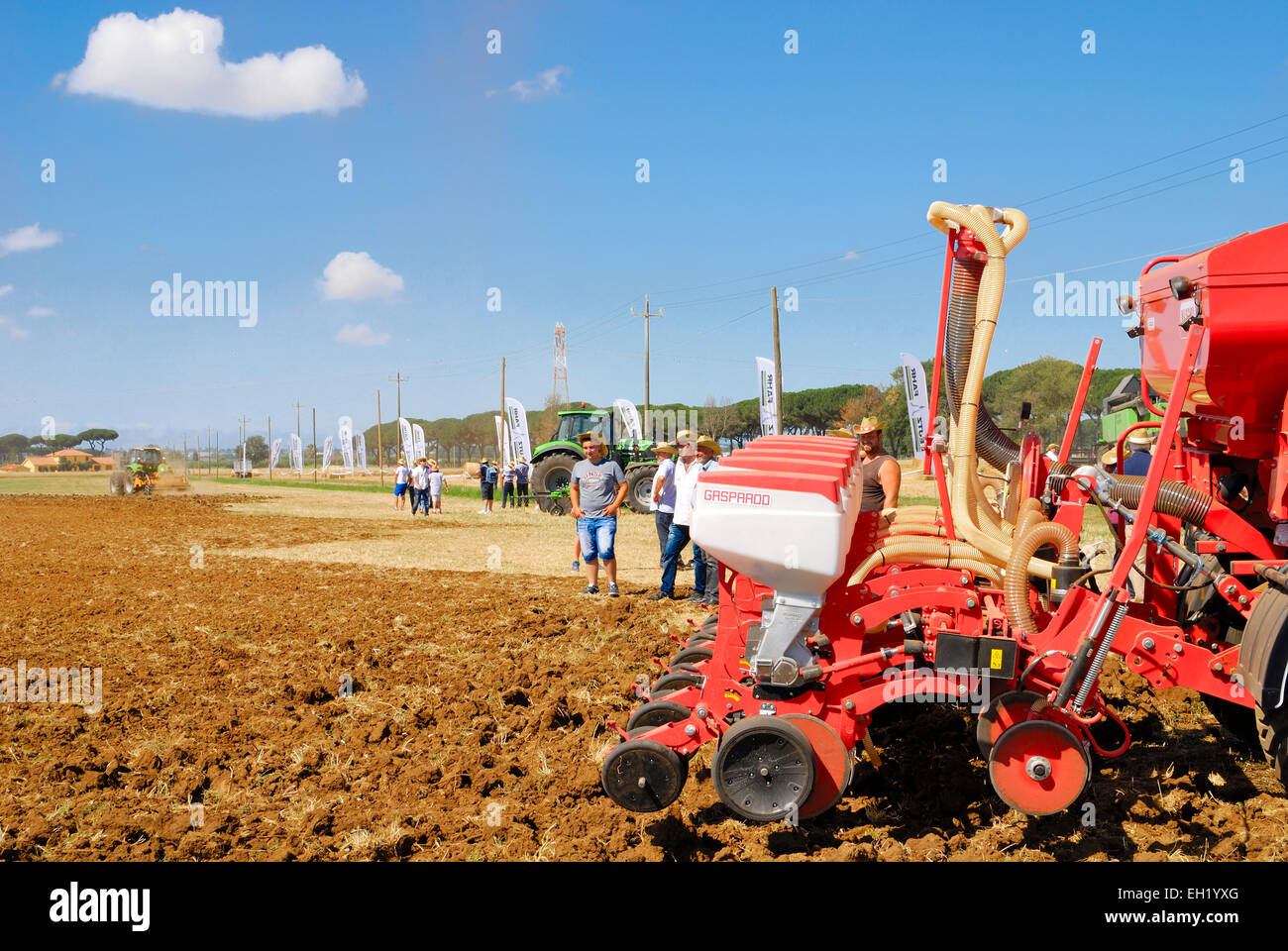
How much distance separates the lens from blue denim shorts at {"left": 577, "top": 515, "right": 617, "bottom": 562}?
10.2 meters

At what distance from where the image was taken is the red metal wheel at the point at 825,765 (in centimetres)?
377

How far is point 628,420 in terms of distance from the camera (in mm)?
27391

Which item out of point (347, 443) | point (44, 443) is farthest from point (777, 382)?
point (44, 443)

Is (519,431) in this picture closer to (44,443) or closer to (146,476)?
(146,476)

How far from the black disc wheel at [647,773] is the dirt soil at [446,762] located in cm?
37

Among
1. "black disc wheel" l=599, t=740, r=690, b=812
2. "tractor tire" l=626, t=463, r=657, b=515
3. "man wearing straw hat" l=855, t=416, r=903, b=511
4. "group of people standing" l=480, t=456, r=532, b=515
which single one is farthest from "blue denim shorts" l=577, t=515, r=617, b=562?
"group of people standing" l=480, t=456, r=532, b=515

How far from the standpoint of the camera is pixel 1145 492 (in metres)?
3.79

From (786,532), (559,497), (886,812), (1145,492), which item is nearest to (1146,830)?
(886,812)

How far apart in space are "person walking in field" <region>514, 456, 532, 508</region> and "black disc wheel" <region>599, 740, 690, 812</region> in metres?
24.1

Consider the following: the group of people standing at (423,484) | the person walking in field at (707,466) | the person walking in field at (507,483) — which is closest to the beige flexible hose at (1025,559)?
the person walking in field at (707,466)

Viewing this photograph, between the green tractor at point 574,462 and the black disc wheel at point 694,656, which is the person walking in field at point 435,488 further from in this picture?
the black disc wheel at point 694,656

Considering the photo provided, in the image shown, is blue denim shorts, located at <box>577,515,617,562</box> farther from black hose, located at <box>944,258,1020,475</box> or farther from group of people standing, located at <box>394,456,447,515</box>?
group of people standing, located at <box>394,456,447,515</box>

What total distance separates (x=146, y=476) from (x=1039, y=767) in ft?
136

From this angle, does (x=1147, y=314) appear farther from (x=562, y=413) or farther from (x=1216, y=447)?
(x=562, y=413)
